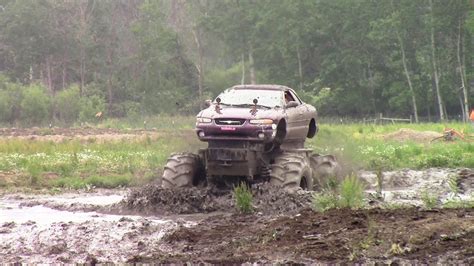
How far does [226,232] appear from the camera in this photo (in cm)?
1270

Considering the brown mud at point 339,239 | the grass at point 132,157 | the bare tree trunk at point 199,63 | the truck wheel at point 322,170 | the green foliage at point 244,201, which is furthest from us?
the bare tree trunk at point 199,63

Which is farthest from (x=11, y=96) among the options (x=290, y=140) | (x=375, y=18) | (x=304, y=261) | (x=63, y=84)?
(x=304, y=261)

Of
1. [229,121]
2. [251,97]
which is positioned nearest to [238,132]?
[229,121]

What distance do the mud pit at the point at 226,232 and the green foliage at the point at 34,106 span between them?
4855 centimetres

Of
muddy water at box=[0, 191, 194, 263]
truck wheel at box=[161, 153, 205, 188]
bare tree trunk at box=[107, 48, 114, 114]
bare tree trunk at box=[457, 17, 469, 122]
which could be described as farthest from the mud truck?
bare tree trunk at box=[107, 48, 114, 114]

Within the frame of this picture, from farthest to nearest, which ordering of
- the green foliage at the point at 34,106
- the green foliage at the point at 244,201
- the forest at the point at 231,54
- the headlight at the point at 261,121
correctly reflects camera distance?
the forest at the point at 231,54 → the green foliage at the point at 34,106 → the headlight at the point at 261,121 → the green foliage at the point at 244,201

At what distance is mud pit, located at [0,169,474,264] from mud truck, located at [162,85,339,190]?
1.48 feet

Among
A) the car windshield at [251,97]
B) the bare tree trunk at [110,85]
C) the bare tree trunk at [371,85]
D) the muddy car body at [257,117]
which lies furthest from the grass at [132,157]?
the bare tree trunk at [110,85]

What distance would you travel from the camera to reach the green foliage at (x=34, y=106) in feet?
213

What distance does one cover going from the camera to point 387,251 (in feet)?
33.8

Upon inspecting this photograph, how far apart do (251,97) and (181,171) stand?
2.35 meters

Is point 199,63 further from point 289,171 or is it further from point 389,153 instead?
point 289,171

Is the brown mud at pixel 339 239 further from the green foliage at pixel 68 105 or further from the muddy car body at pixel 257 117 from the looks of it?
the green foliage at pixel 68 105

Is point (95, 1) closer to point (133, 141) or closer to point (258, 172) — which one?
point (133, 141)
